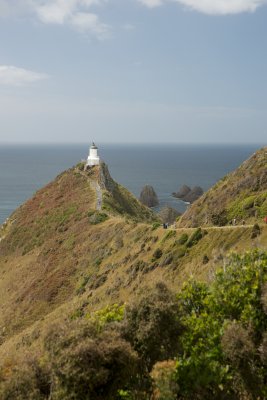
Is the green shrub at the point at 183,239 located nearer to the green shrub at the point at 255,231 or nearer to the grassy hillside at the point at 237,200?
the grassy hillside at the point at 237,200

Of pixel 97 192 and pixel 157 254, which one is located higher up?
pixel 97 192

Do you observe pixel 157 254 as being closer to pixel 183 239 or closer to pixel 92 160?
pixel 183 239

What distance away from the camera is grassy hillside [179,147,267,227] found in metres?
47.0

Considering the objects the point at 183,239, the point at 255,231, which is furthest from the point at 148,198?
the point at 255,231

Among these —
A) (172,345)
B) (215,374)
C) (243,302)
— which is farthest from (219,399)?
(243,302)

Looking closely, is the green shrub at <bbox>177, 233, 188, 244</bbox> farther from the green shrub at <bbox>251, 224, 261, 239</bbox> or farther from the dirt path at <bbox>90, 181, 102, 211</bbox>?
the dirt path at <bbox>90, 181, 102, 211</bbox>

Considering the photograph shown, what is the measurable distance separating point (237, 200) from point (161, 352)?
39.0 m

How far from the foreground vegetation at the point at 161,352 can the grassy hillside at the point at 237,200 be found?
26.9 metres

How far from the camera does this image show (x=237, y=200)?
174 ft

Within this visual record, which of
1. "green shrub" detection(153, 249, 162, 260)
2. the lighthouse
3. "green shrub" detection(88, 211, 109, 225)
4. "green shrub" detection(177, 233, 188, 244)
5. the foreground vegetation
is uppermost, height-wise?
the lighthouse

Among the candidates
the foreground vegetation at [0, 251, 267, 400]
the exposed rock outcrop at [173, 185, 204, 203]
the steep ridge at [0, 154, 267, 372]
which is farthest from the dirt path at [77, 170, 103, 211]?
the exposed rock outcrop at [173, 185, 204, 203]

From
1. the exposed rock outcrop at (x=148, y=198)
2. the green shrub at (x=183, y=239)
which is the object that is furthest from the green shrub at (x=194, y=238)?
the exposed rock outcrop at (x=148, y=198)

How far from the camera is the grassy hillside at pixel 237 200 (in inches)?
1850

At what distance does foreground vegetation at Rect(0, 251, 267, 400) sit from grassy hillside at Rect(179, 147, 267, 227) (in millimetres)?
26939
